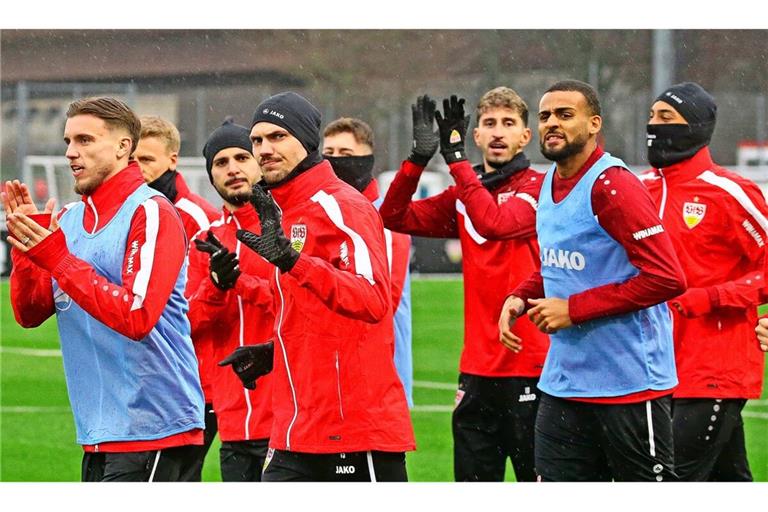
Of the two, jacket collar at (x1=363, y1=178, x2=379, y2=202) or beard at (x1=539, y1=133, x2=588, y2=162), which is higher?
beard at (x1=539, y1=133, x2=588, y2=162)

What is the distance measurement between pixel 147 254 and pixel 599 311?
180cm

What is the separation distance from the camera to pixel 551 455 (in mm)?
5746

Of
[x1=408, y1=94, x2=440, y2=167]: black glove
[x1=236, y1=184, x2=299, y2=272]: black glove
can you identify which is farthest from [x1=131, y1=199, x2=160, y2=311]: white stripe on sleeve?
[x1=408, y1=94, x2=440, y2=167]: black glove

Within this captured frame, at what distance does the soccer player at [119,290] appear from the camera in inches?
199

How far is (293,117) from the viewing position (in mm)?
5449

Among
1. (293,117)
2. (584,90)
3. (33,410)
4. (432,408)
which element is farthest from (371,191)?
(33,410)

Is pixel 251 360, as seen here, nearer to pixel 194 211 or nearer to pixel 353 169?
pixel 194 211

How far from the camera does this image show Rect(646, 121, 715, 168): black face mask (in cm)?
694

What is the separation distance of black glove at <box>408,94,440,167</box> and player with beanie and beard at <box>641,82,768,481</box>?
1131 mm

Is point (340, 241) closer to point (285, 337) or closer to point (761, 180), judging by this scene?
point (285, 337)

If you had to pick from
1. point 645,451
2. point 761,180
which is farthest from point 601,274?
point 761,180

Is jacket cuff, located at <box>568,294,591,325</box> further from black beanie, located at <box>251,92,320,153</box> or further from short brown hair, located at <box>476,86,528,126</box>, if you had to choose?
short brown hair, located at <box>476,86,528,126</box>

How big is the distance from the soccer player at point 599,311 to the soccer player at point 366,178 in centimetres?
198

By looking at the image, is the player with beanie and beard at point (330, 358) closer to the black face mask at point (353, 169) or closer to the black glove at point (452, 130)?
the black glove at point (452, 130)
